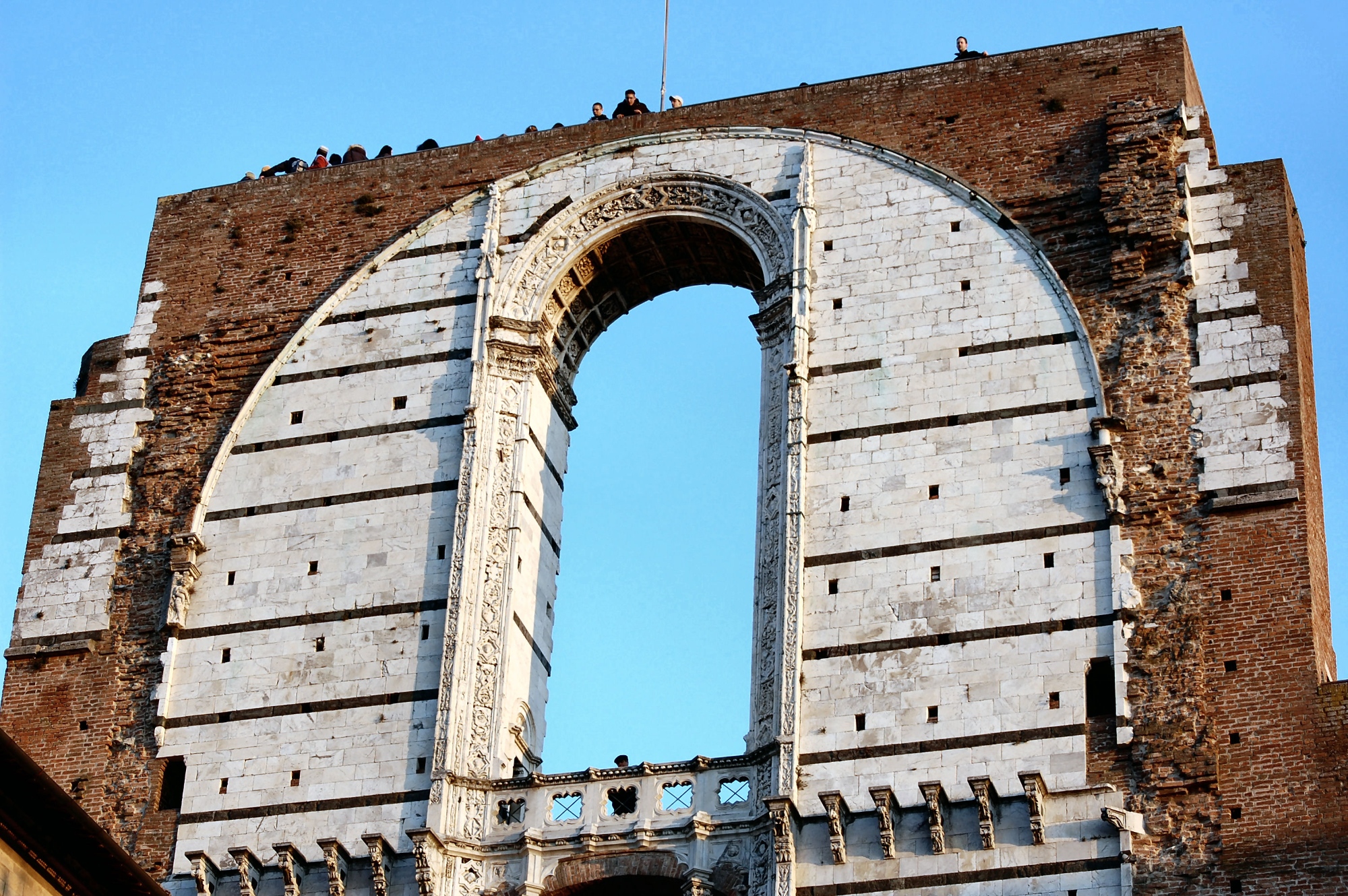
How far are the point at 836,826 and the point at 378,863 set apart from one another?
11.7ft

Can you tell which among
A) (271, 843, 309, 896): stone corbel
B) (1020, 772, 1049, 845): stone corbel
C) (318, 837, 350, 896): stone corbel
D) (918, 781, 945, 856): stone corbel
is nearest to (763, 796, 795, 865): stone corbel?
(918, 781, 945, 856): stone corbel

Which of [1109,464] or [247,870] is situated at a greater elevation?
[1109,464]

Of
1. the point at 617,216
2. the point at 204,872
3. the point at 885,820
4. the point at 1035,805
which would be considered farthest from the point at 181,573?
the point at 1035,805

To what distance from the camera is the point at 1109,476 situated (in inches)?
781

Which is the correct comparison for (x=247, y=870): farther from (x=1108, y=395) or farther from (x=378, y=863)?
(x=1108, y=395)

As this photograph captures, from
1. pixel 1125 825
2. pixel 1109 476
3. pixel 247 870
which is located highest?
pixel 1109 476

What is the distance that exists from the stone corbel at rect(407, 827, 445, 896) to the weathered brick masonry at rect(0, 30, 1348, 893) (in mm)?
2333

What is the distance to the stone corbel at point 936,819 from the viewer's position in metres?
18.5

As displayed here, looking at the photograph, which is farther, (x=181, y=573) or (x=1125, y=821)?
(x=181, y=573)

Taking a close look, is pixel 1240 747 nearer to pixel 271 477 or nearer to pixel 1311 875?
pixel 1311 875

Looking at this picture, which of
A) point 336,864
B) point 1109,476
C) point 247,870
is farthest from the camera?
point 1109,476

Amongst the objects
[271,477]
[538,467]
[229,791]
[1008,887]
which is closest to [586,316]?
[538,467]

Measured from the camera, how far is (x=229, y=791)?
20469 mm

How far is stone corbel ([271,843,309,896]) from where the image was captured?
1962 centimetres
